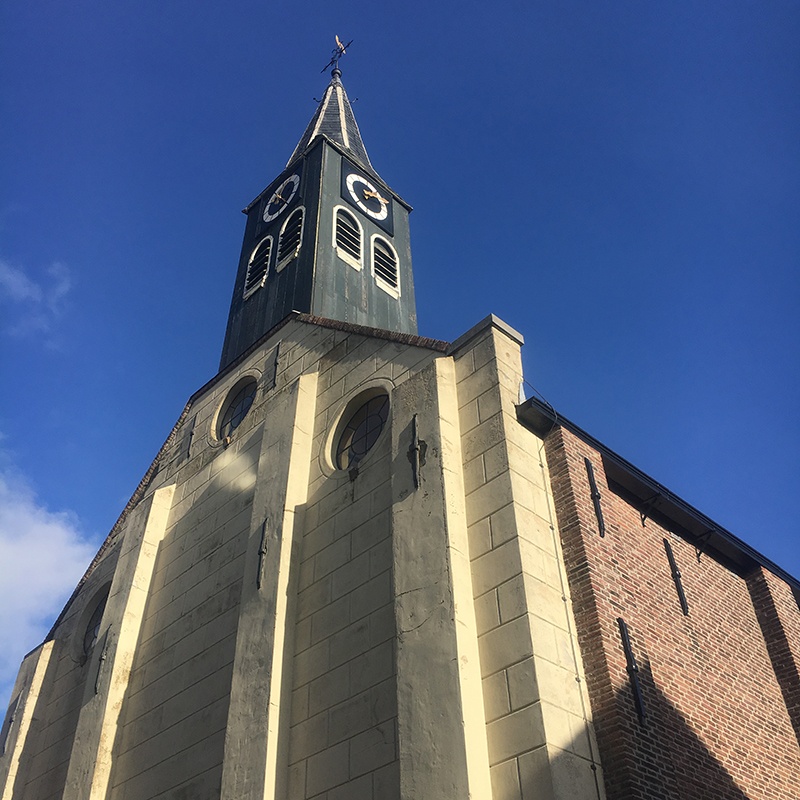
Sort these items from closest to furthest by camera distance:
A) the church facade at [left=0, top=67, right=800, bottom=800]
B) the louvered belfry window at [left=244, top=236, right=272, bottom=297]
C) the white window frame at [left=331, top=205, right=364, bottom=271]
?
the church facade at [left=0, top=67, right=800, bottom=800]
the white window frame at [left=331, top=205, right=364, bottom=271]
the louvered belfry window at [left=244, top=236, right=272, bottom=297]

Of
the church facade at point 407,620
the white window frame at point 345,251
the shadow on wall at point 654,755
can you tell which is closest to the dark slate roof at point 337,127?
the white window frame at point 345,251

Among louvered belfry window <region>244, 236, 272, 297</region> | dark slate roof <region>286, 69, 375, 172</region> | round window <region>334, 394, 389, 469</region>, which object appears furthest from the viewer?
dark slate roof <region>286, 69, 375, 172</region>

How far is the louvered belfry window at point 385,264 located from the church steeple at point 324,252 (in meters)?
0.04

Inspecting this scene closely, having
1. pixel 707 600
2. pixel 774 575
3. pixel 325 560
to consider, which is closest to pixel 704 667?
pixel 707 600

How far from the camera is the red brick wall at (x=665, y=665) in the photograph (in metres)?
9.55

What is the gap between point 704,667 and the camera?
474 inches

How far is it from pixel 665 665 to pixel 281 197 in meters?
18.6

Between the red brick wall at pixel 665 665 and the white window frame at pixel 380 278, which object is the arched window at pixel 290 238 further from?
the red brick wall at pixel 665 665

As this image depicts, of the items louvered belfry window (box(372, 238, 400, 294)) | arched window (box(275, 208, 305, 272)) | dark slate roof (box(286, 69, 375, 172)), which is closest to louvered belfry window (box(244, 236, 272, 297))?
arched window (box(275, 208, 305, 272))

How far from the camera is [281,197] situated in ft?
82.9

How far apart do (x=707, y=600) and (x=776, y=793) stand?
2.96 m

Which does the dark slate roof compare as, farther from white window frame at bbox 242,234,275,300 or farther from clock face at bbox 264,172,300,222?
white window frame at bbox 242,234,275,300

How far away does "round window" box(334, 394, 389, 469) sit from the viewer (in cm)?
1374

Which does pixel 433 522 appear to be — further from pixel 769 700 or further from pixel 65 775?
pixel 65 775
